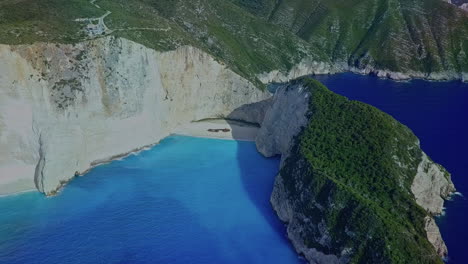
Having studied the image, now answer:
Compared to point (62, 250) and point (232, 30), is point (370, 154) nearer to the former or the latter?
point (62, 250)

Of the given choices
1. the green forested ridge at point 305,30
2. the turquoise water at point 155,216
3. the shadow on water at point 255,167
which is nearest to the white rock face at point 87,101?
the turquoise water at point 155,216

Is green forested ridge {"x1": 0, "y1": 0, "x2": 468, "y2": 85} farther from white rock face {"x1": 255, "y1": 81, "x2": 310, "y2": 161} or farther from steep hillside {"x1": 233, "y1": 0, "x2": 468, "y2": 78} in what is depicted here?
white rock face {"x1": 255, "y1": 81, "x2": 310, "y2": 161}

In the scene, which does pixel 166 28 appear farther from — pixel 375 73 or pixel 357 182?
pixel 375 73

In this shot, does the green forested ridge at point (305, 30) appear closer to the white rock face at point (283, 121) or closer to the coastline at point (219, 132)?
the coastline at point (219, 132)

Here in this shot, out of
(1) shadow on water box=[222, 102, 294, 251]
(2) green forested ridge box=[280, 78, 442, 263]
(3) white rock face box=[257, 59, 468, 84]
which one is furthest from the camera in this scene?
(3) white rock face box=[257, 59, 468, 84]

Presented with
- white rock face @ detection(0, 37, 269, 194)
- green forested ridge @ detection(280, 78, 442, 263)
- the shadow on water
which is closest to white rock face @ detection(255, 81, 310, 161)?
the shadow on water
